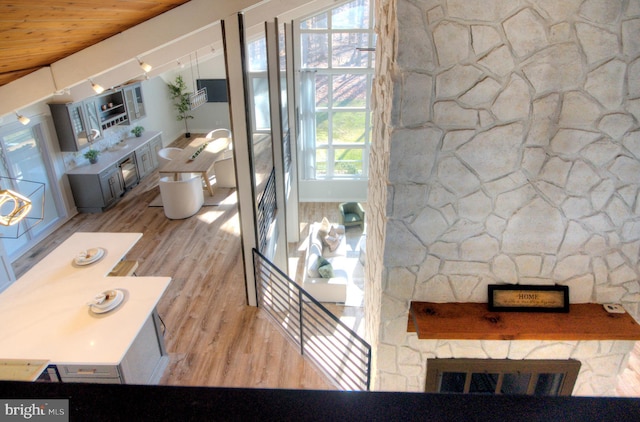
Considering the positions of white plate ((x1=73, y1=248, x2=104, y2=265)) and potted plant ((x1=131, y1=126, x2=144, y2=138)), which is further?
potted plant ((x1=131, y1=126, x2=144, y2=138))

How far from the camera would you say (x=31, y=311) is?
384 centimetres

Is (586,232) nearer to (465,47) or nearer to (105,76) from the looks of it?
(465,47)

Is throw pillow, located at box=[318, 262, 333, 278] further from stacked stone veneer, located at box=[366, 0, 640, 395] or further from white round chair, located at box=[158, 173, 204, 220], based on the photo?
stacked stone veneer, located at box=[366, 0, 640, 395]

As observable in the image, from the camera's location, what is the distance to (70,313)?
12.5ft

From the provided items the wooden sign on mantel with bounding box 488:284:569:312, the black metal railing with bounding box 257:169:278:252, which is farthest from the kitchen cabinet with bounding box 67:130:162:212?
the wooden sign on mantel with bounding box 488:284:569:312

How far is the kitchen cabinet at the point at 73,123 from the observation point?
25.1ft

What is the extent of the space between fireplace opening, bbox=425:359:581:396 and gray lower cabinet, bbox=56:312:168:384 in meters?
2.36

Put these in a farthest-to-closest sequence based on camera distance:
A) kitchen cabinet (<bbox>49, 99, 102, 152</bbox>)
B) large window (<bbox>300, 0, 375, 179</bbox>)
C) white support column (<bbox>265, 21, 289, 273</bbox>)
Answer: large window (<bbox>300, 0, 375, 179</bbox>)
kitchen cabinet (<bbox>49, 99, 102, 152</bbox>)
white support column (<bbox>265, 21, 289, 273</bbox>)

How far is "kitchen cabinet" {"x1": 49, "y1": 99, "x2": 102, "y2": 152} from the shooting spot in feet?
25.1

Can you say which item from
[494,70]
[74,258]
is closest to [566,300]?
[494,70]

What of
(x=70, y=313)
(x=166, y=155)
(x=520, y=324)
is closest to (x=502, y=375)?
(x=520, y=324)

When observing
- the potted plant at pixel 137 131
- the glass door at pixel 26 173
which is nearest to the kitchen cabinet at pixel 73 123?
the glass door at pixel 26 173

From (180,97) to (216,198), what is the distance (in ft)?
17.1

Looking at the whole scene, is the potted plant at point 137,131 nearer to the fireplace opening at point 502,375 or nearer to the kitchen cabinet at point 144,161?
the kitchen cabinet at point 144,161
